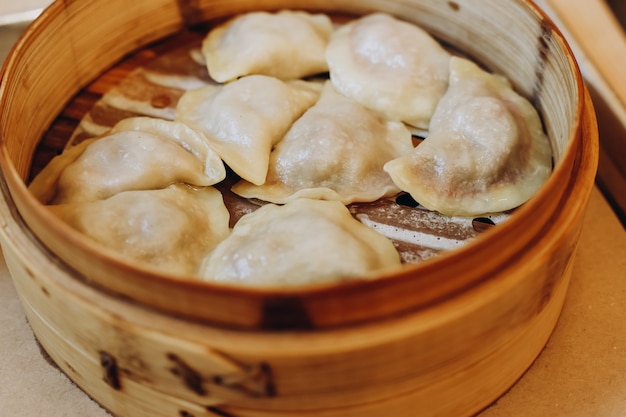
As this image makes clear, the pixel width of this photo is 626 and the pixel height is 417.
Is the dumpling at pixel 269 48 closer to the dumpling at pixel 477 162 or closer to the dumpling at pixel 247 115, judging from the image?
the dumpling at pixel 247 115

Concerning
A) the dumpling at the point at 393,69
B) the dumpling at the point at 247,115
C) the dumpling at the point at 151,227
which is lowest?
the dumpling at the point at 151,227

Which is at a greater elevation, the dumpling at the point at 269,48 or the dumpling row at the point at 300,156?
the dumpling at the point at 269,48

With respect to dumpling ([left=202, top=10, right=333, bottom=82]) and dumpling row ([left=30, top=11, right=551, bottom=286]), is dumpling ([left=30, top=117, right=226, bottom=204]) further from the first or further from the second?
dumpling ([left=202, top=10, right=333, bottom=82])

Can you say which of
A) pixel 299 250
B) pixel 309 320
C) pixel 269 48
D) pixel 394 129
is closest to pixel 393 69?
pixel 394 129

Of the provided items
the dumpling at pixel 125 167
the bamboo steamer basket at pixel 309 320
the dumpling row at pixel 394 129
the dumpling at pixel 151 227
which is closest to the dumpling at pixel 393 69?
the dumpling row at pixel 394 129

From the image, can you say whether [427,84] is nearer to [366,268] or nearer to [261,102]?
[261,102]

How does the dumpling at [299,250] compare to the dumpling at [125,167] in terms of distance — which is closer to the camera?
the dumpling at [299,250]

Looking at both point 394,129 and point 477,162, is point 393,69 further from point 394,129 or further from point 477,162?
point 477,162
